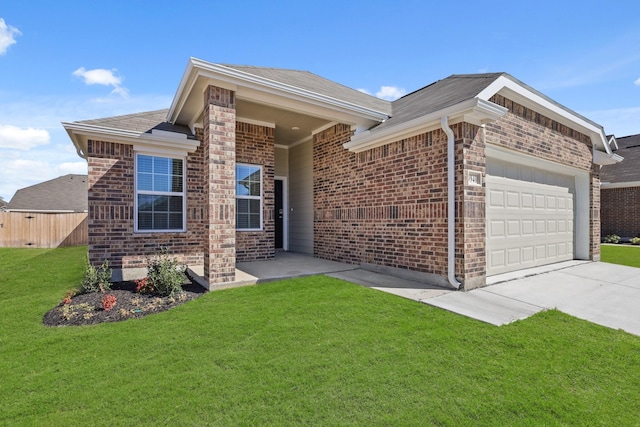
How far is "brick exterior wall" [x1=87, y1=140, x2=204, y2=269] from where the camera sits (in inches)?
257

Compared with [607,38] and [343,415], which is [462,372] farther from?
[607,38]

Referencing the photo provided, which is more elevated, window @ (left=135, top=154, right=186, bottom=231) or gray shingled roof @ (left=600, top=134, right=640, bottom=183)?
gray shingled roof @ (left=600, top=134, right=640, bottom=183)

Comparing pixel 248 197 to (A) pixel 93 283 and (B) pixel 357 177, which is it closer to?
(B) pixel 357 177

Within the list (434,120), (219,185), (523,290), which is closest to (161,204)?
(219,185)

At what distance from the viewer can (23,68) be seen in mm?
7441

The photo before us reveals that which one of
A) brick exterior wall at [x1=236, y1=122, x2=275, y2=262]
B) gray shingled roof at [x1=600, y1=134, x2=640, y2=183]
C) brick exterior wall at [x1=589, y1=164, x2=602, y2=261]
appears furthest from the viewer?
gray shingled roof at [x1=600, y1=134, x2=640, y2=183]

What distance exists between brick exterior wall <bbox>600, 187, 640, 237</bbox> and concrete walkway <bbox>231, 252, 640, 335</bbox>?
34.7 ft

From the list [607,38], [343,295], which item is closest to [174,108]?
[343,295]

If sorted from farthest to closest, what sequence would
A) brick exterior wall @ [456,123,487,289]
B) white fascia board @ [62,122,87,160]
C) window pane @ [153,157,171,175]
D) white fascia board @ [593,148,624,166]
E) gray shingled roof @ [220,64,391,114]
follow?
white fascia board @ [593,148,624,166] → window pane @ [153,157,171,175] → gray shingled roof @ [220,64,391,114] → white fascia board @ [62,122,87,160] → brick exterior wall @ [456,123,487,289]

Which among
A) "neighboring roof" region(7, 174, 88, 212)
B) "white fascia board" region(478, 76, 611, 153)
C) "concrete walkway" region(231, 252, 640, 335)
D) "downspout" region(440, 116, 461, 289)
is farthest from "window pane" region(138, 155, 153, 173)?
"neighboring roof" region(7, 174, 88, 212)

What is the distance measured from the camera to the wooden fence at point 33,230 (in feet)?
50.3

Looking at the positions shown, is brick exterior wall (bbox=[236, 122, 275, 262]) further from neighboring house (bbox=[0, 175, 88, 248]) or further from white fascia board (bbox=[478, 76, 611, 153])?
neighboring house (bbox=[0, 175, 88, 248])

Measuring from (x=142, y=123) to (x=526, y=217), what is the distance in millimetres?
9326

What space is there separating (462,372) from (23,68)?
11.0 m
